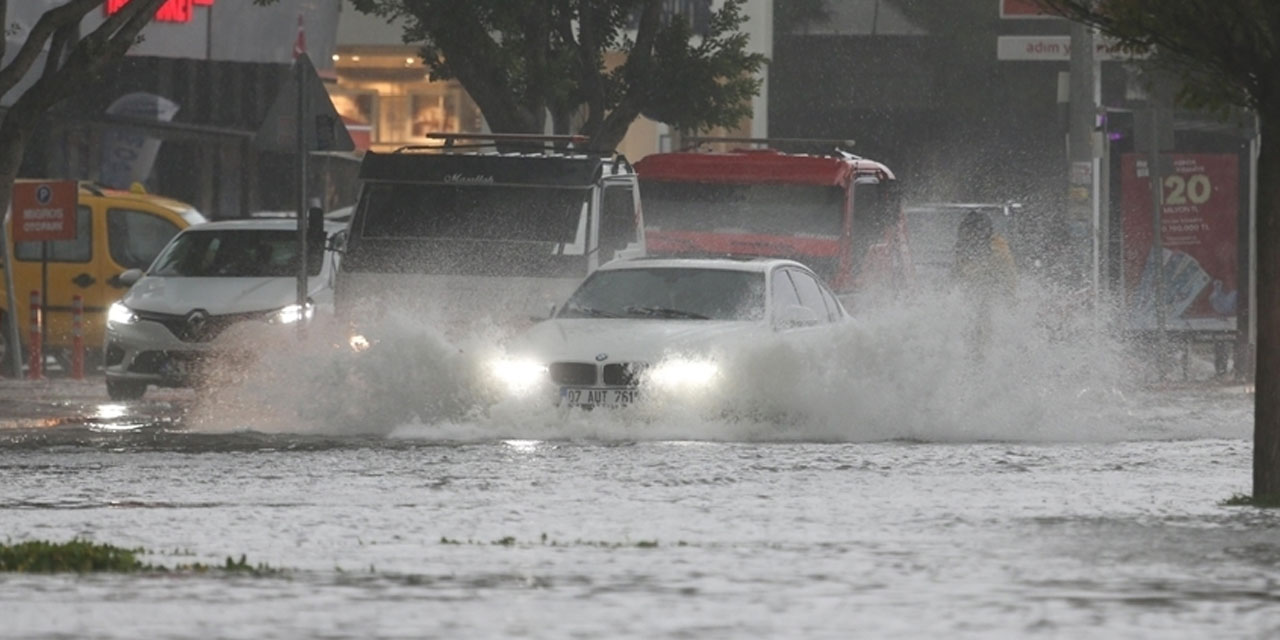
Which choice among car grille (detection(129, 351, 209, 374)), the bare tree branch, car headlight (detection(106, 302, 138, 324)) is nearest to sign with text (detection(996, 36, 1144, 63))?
car grille (detection(129, 351, 209, 374))

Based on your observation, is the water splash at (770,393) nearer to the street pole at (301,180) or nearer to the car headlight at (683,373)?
the car headlight at (683,373)

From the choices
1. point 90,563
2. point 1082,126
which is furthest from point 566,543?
point 1082,126

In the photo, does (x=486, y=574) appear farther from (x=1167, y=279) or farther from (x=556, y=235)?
(x=1167, y=279)

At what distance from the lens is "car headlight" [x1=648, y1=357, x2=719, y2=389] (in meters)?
19.1

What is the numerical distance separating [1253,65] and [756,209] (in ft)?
50.0

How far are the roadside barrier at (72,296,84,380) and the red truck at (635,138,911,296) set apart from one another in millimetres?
5468

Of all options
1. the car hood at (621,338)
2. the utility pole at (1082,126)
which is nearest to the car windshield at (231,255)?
the car hood at (621,338)

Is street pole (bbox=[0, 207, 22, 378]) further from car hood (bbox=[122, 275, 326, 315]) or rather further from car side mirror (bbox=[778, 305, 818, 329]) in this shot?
car side mirror (bbox=[778, 305, 818, 329])

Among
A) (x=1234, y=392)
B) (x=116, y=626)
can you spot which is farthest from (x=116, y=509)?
(x=1234, y=392)

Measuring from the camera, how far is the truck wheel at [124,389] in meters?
25.3

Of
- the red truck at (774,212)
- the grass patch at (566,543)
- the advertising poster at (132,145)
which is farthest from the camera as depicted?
the advertising poster at (132,145)

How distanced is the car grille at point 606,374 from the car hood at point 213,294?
6.73 meters

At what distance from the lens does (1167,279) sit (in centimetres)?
3133

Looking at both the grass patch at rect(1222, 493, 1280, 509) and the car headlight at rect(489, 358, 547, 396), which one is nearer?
the grass patch at rect(1222, 493, 1280, 509)
